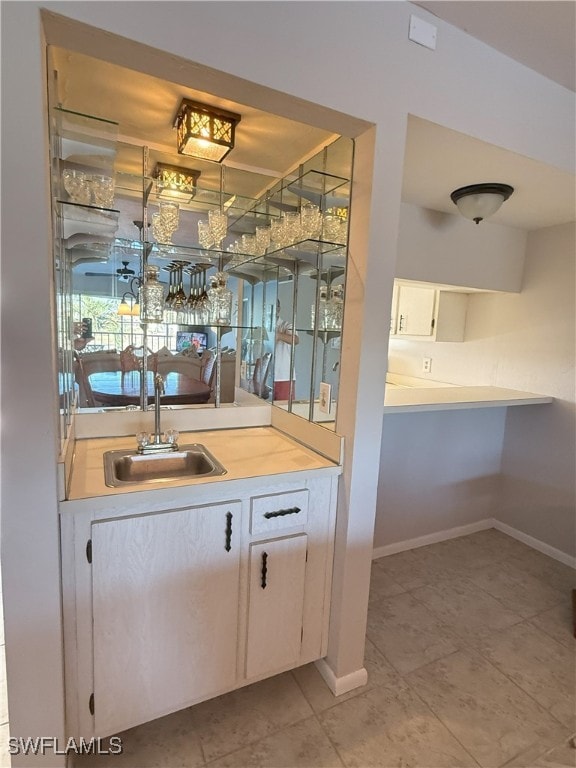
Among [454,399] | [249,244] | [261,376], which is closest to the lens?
[249,244]

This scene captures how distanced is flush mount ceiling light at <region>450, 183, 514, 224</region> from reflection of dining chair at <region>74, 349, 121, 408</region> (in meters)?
1.89

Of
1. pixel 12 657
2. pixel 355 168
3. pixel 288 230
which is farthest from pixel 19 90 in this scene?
pixel 12 657

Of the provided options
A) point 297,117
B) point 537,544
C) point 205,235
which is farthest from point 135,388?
point 537,544

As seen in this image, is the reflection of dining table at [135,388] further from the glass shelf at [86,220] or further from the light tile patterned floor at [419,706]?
the light tile patterned floor at [419,706]

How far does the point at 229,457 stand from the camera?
5.45 feet

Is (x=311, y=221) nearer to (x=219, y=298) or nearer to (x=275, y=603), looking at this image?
(x=219, y=298)

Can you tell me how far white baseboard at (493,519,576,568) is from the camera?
2716 millimetres

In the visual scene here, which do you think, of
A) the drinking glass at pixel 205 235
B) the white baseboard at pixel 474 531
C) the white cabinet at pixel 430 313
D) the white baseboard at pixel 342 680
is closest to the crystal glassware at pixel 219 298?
the drinking glass at pixel 205 235

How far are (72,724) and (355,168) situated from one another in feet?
6.78

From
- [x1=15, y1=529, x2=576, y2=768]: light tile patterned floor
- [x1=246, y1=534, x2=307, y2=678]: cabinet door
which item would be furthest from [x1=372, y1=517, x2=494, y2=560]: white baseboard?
[x1=246, y1=534, x2=307, y2=678]: cabinet door

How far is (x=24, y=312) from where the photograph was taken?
105cm

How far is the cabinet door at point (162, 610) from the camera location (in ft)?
4.22

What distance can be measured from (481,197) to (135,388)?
194 centimetres

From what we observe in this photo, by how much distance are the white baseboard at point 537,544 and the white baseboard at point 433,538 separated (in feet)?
0.28
